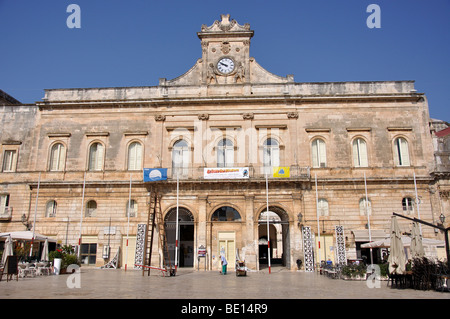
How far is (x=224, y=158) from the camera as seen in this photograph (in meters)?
29.3

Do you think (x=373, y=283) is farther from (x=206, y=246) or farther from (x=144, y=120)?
(x=144, y=120)

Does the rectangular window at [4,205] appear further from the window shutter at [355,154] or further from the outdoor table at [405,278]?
the outdoor table at [405,278]

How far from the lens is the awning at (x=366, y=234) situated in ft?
86.3

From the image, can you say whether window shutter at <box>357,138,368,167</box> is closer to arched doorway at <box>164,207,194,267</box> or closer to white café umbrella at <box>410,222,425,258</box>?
white café umbrella at <box>410,222,425,258</box>

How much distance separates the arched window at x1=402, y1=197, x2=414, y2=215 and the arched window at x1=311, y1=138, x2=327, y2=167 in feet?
19.8

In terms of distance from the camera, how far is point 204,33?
30.9m

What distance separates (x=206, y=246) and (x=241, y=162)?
21.5ft

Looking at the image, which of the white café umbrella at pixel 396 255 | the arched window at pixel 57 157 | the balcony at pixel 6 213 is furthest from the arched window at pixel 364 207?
the balcony at pixel 6 213

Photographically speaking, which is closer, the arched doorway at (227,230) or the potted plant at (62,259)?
the potted plant at (62,259)

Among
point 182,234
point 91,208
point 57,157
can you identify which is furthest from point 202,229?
point 57,157

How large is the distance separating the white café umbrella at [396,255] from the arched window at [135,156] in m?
18.7

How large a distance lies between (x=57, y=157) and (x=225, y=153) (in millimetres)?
12904

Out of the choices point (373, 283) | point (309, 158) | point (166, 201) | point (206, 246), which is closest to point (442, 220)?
point (309, 158)

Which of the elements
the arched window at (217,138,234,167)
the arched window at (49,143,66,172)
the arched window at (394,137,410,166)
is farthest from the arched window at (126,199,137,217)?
the arched window at (394,137,410,166)
